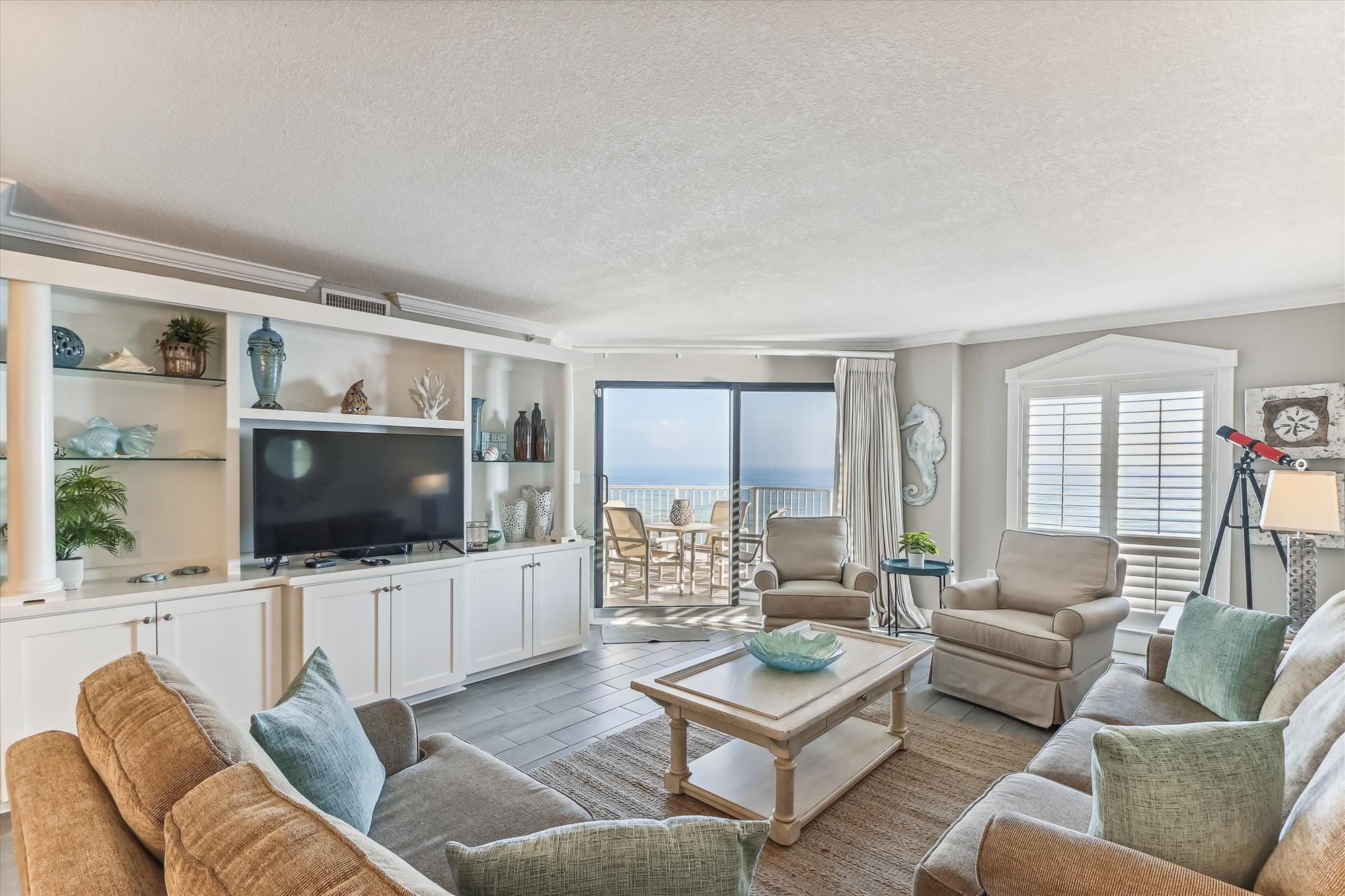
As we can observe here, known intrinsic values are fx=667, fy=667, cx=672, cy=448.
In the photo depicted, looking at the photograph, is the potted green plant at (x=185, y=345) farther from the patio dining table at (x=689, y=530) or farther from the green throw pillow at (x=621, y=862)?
the patio dining table at (x=689, y=530)

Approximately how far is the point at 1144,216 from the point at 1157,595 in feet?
10.1

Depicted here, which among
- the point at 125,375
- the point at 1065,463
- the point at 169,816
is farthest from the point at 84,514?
the point at 1065,463

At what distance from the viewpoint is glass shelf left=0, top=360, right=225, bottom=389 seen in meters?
2.96

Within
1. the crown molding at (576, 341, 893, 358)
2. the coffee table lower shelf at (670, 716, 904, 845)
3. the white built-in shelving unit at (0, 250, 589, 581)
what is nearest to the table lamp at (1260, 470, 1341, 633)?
the coffee table lower shelf at (670, 716, 904, 845)

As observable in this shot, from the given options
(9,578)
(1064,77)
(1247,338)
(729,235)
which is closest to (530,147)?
(729,235)

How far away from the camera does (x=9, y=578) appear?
2.64 meters

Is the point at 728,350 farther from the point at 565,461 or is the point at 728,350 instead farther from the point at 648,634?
the point at 648,634

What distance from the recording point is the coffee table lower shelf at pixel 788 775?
2.43 metres

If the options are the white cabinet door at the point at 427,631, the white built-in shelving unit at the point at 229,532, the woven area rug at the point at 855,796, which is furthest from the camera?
the white cabinet door at the point at 427,631

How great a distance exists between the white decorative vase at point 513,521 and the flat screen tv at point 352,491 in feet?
1.65

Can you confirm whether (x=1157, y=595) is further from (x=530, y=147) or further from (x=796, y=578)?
(x=530, y=147)

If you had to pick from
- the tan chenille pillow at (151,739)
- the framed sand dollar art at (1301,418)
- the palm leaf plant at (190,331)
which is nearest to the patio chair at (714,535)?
the framed sand dollar art at (1301,418)

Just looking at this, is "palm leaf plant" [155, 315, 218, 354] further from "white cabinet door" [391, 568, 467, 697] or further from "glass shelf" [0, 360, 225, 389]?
"white cabinet door" [391, 568, 467, 697]

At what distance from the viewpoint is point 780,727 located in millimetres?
2354
